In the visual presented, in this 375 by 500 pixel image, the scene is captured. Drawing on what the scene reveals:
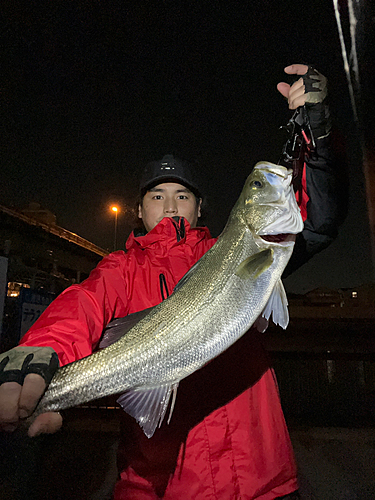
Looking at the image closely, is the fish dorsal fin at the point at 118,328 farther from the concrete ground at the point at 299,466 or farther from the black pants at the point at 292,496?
the concrete ground at the point at 299,466

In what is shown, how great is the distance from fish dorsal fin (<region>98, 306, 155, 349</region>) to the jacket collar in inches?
34.0

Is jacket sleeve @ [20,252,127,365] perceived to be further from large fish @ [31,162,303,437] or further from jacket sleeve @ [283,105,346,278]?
jacket sleeve @ [283,105,346,278]

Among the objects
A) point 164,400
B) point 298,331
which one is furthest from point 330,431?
point 164,400

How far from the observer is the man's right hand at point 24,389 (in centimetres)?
184

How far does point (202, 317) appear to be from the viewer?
89.4 inches

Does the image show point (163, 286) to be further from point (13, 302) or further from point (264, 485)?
point (13, 302)

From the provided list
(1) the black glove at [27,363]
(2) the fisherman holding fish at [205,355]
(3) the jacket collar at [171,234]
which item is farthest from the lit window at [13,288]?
(1) the black glove at [27,363]

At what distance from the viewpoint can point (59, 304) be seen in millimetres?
2348

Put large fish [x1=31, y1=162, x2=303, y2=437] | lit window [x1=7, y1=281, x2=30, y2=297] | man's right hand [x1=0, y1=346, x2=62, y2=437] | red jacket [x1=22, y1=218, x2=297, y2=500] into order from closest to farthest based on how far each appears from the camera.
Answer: man's right hand [x1=0, y1=346, x2=62, y2=437] < large fish [x1=31, y1=162, x2=303, y2=437] < red jacket [x1=22, y1=218, x2=297, y2=500] < lit window [x1=7, y1=281, x2=30, y2=297]

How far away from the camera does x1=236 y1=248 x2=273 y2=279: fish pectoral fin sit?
240 cm

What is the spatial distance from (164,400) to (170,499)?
71 centimetres

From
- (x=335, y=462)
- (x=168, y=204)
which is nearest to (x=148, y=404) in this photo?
(x=168, y=204)

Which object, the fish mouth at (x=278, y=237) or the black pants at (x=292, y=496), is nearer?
the black pants at (x=292, y=496)

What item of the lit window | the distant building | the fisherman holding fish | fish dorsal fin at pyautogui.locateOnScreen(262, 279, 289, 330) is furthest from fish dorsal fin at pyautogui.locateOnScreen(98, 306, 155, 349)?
the lit window
